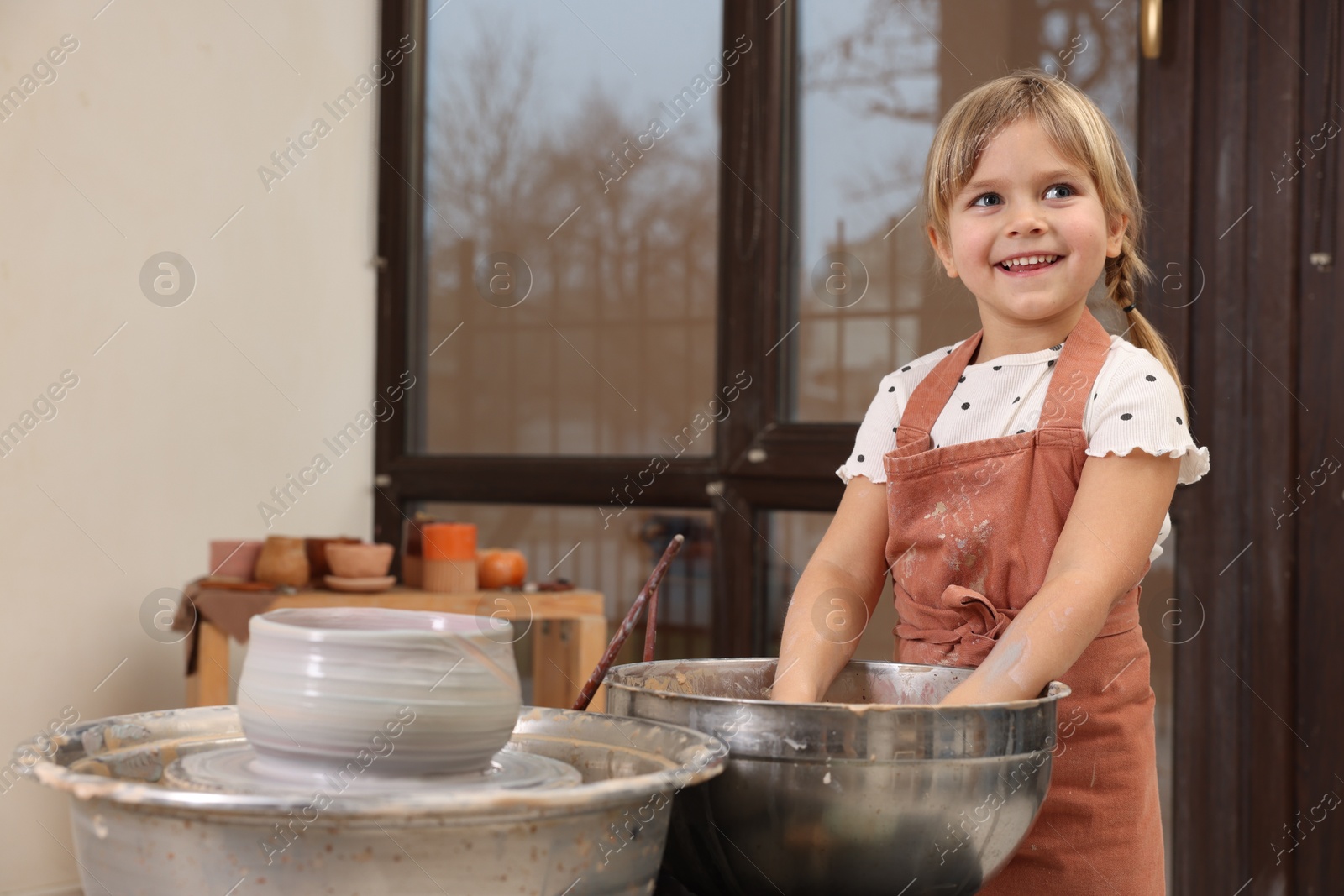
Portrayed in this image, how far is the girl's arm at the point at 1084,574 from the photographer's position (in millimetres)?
743

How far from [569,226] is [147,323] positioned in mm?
897

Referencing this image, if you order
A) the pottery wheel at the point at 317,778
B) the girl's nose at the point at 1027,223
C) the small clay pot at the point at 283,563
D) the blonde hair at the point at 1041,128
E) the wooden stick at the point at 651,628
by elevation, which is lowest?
the small clay pot at the point at 283,563

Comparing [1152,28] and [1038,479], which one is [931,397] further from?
[1152,28]

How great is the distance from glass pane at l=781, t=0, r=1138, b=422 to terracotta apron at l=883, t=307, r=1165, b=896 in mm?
1106

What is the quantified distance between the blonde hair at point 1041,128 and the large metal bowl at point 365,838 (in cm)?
58

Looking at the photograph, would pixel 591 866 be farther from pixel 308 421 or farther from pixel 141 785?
pixel 308 421

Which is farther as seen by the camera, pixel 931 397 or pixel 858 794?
pixel 931 397

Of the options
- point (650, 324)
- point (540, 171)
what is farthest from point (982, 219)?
point (540, 171)

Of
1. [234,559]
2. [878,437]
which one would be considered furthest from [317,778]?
[234,559]

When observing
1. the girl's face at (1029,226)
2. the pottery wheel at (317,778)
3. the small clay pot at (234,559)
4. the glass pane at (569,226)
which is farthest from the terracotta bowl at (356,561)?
the pottery wheel at (317,778)

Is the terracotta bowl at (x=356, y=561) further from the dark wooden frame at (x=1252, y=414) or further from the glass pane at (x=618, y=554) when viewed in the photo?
the dark wooden frame at (x=1252, y=414)

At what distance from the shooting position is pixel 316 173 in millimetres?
2828

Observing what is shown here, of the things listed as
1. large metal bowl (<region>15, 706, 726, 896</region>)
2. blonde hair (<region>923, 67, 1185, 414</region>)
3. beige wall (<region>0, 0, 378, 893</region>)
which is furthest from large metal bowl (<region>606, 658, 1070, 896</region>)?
beige wall (<region>0, 0, 378, 893</region>)

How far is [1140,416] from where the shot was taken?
0.87 m
